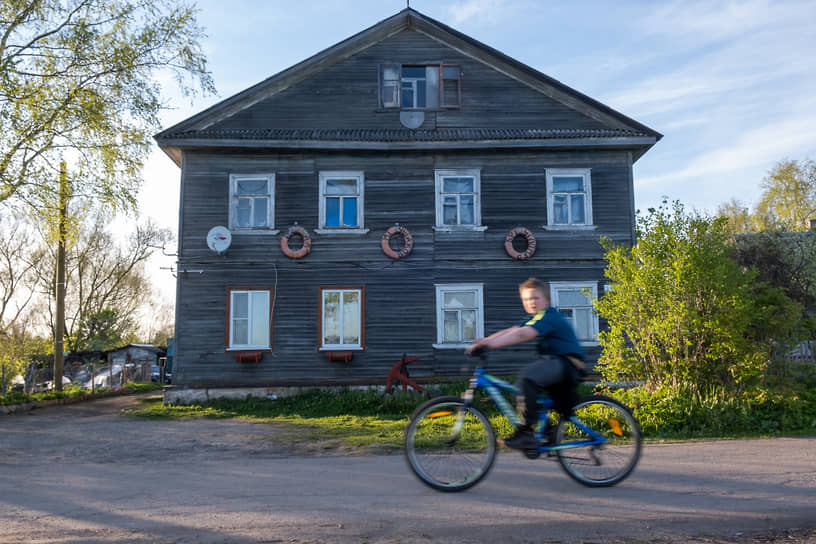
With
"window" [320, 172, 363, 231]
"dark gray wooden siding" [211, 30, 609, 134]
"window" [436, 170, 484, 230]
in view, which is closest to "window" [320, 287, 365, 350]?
"window" [320, 172, 363, 231]

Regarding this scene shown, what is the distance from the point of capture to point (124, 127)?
18.7 metres

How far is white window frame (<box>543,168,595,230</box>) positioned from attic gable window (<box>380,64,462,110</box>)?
11.3 ft

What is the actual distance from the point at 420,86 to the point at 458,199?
A: 3.63 meters

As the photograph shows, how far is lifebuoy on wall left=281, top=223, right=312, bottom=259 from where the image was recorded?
680 inches

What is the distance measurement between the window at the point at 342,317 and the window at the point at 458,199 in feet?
10.4

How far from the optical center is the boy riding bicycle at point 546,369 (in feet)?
18.0

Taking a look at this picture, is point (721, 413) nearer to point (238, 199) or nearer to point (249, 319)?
point (249, 319)

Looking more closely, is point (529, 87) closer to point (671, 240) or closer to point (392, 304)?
point (392, 304)

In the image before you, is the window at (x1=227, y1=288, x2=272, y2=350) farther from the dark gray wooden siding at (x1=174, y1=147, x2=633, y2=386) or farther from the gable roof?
the gable roof

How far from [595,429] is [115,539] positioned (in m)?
3.89

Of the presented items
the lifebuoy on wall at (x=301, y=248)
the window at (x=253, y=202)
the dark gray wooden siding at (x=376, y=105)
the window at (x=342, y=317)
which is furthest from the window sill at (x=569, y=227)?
the window at (x=253, y=202)

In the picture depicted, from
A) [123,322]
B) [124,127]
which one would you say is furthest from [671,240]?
[123,322]

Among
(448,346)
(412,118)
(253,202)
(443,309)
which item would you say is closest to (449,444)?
(448,346)

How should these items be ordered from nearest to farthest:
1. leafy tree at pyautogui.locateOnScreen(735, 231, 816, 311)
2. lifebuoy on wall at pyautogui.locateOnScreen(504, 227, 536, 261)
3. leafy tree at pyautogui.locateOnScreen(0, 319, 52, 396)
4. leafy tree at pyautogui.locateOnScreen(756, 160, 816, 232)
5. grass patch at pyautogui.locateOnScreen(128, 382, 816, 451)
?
grass patch at pyautogui.locateOnScreen(128, 382, 816, 451) < lifebuoy on wall at pyautogui.locateOnScreen(504, 227, 536, 261) < leafy tree at pyautogui.locateOnScreen(735, 231, 816, 311) < leafy tree at pyautogui.locateOnScreen(0, 319, 52, 396) < leafy tree at pyautogui.locateOnScreen(756, 160, 816, 232)
